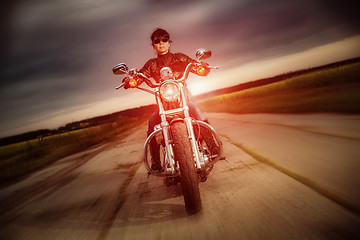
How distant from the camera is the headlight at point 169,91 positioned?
2326mm

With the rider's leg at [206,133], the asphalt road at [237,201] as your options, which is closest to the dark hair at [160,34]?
the rider's leg at [206,133]

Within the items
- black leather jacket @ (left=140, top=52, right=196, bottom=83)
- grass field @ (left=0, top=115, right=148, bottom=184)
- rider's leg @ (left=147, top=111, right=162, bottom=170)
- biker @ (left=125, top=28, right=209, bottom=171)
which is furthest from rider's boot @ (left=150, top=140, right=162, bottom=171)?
grass field @ (left=0, top=115, right=148, bottom=184)

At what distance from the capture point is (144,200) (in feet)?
9.47

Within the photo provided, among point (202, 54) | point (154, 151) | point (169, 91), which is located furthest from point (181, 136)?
point (202, 54)

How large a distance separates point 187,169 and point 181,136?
0.36 m

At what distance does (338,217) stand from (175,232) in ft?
4.76

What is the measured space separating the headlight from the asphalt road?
134cm

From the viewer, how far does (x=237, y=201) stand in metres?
2.26

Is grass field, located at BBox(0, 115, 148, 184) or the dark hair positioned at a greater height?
the dark hair

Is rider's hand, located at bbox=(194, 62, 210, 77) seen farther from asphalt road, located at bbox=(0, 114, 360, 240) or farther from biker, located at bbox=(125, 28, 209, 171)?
asphalt road, located at bbox=(0, 114, 360, 240)

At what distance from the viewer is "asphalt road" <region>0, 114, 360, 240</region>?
69.7 inches

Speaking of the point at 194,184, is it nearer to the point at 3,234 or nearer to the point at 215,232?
the point at 215,232

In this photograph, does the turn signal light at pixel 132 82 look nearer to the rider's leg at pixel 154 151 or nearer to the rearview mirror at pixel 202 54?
the rider's leg at pixel 154 151

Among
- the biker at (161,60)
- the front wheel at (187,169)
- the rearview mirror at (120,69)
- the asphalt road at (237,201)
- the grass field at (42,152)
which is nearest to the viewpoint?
the asphalt road at (237,201)
